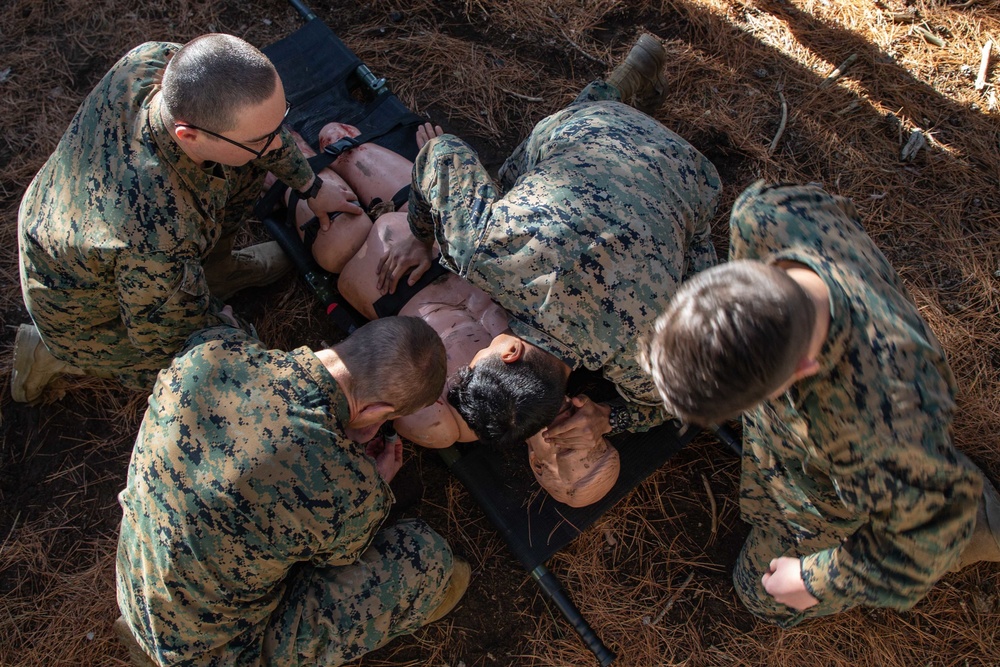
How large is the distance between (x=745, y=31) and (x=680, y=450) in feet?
9.78

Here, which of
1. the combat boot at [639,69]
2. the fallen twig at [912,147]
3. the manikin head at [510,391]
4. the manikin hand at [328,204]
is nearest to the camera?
the manikin head at [510,391]

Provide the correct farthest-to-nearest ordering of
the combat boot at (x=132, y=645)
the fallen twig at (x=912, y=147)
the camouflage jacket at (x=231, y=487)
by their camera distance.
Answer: the fallen twig at (x=912, y=147)
the combat boot at (x=132, y=645)
the camouflage jacket at (x=231, y=487)

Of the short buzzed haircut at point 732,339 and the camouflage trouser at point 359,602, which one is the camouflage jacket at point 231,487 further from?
the short buzzed haircut at point 732,339

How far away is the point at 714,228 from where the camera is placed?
4.30 m

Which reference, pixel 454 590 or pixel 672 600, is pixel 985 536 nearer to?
pixel 672 600

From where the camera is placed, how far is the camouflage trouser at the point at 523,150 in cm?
397

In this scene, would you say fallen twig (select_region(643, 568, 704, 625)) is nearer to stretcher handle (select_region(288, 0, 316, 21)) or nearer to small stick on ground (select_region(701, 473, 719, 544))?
small stick on ground (select_region(701, 473, 719, 544))

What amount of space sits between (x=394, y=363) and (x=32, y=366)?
7.62 feet

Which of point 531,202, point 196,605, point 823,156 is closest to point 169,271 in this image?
point 196,605

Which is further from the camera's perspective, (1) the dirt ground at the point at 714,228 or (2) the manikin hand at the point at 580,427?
(1) the dirt ground at the point at 714,228

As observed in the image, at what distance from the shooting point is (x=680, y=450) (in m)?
3.86

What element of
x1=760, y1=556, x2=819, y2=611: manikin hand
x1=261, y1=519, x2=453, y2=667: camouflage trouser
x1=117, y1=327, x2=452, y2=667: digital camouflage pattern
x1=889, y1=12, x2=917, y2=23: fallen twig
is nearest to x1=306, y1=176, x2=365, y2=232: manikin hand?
x1=117, y1=327, x2=452, y2=667: digital camouflage pattern

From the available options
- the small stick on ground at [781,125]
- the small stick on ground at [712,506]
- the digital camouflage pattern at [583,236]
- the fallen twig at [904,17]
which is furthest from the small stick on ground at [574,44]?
the small stick on ground at [712,506]

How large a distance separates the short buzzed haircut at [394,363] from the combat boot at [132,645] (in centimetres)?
172
